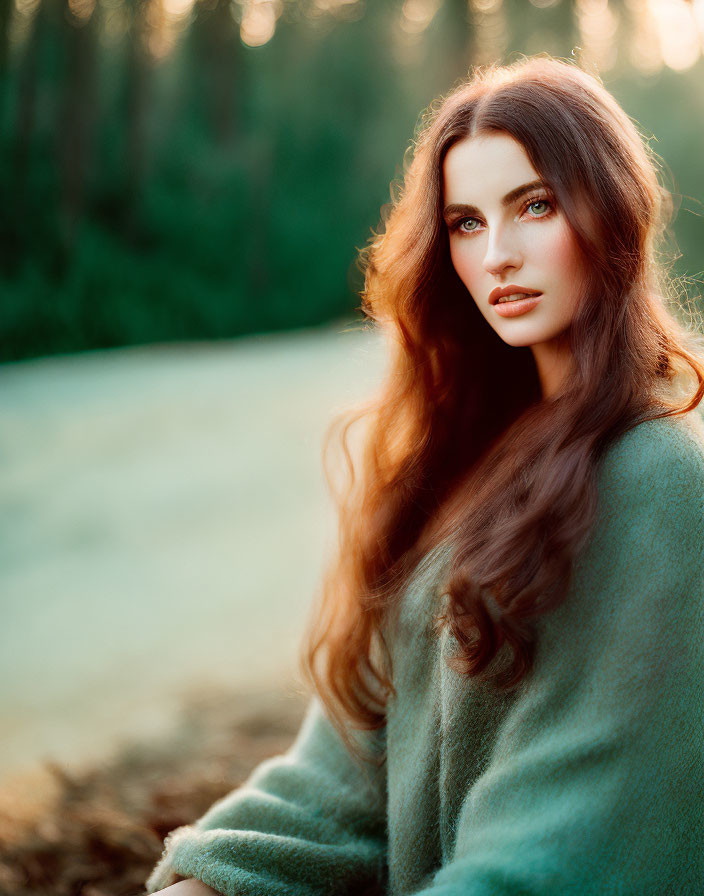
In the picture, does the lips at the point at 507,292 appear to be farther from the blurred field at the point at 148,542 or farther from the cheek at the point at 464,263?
the blurred field at the point at 148,542

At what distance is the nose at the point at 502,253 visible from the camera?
1.27 m

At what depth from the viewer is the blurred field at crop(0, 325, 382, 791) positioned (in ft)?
11.5

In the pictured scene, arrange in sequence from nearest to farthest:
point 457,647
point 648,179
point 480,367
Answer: point 457,647 → point 648,179 → point 480,367

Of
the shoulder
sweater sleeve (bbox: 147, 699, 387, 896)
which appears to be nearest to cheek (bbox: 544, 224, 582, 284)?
the shoulder

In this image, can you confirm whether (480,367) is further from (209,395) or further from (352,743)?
(209,395)

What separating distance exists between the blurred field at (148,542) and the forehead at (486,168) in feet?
1.79

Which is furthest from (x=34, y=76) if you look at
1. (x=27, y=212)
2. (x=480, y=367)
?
(x=480, y=367)

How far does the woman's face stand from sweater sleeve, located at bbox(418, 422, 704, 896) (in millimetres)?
282

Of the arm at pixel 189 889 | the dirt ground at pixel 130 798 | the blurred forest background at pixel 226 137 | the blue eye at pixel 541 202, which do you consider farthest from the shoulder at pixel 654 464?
the blurred forest background at pixel 226 137

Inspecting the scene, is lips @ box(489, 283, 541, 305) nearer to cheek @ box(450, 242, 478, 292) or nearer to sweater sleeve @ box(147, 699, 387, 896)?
cheek @ box(450, 242, 478, 292)

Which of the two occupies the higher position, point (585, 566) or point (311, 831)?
point (585, 566)

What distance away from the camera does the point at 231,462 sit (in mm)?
6082

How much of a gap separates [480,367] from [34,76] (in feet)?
29.6

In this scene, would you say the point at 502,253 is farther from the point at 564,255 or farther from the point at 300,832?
the point at 300,832
